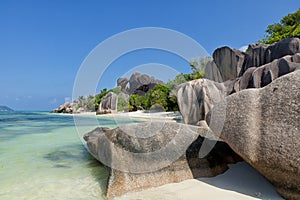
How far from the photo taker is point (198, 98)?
10.2 meters

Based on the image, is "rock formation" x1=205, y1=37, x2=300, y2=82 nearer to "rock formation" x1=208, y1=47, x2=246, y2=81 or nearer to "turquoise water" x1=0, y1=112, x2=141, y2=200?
"rock formation" x1=208, y1=47, x2=246, y2=81

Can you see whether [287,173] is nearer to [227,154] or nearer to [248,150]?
[248,150]

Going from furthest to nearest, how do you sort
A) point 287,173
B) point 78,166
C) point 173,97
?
point 173,97 → point 78,166 → point 287,173

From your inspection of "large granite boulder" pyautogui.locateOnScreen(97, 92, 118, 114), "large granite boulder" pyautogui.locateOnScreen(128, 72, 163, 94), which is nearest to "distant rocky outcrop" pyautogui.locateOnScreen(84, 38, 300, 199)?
"large granite boulder" pyautogui.locateOnScreen(97, 92, 118, 114)

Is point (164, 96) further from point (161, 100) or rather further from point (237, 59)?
point (237, 59)

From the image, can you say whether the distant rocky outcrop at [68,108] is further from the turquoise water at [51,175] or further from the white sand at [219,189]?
the white sand at [219,189]

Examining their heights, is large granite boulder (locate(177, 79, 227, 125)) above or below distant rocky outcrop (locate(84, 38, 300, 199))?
above

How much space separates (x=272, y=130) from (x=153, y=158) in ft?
5.23

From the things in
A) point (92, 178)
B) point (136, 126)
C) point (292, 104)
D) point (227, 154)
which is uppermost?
point (292, 104)

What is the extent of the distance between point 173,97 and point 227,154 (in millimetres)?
23401

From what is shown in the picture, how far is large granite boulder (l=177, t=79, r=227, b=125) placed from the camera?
10.00 m

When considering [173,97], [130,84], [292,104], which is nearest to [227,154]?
[292,104]

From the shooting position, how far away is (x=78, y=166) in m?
4.38

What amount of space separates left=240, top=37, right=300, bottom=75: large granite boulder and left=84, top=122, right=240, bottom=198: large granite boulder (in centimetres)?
1229
